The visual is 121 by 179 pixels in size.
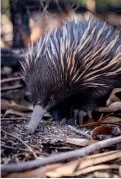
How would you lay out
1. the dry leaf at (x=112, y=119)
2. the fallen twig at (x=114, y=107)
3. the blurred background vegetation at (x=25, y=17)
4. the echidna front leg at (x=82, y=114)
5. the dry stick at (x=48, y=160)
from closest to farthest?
the dry stick at (x=48, y=160) < the dry leaf at (x=112, y=119) < the fallen twig at (x=114, y=107) < the echidna front leg at (x=82, y=114) < the blurred background vegetation at (x=25, y=17)

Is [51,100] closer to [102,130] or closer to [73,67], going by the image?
[73,67]

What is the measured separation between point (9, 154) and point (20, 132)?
382 millimetres

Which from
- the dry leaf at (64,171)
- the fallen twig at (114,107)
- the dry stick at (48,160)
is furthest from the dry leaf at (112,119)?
the dry leaf at (64,171)

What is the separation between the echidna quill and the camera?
2.97 metres

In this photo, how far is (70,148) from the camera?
7.84 feet

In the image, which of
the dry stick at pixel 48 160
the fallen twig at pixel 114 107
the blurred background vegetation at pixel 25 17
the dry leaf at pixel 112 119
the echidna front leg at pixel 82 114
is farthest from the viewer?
the blurred background vegetation at pixel 25 17

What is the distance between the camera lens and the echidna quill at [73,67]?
297 centimetres

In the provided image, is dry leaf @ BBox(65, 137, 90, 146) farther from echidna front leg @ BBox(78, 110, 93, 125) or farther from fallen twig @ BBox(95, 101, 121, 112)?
echidna front leg @ BBox(78, 110, 93, 125)

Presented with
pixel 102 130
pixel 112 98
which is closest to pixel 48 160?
pixel 102 130

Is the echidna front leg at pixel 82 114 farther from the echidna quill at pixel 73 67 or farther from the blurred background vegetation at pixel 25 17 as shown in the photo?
the blurred background vegetation at pixel 25 17

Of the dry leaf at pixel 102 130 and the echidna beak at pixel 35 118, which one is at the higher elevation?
the echidna beak at pixel 35 118

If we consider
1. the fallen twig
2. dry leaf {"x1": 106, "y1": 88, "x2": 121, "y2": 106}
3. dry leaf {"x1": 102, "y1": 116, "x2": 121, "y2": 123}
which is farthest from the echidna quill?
dry leaf {"x1": 102, "y1": 116, "x2": 121, "y2": 123}

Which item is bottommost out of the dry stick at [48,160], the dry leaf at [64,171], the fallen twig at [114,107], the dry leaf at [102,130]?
the dry leaf at [64,171]

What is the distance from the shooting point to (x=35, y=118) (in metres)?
2.72
